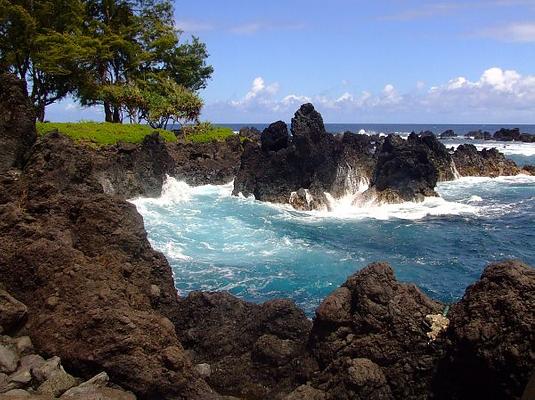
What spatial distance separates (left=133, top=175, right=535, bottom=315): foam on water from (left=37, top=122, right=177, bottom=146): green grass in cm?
509

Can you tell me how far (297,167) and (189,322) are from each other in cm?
2439

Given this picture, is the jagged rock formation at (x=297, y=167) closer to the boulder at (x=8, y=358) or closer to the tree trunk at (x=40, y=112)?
the tree trunk at (x=40, y=112)

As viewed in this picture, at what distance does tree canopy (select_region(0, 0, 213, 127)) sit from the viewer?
4231 centimetres

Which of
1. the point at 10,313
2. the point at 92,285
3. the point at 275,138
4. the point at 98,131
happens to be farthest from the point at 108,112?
the point at 10,313

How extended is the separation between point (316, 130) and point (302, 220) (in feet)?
29.9

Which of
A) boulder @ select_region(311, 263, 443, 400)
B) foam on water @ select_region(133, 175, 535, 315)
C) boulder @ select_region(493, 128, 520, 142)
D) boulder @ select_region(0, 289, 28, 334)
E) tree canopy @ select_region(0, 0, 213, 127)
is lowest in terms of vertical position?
foam on water @ select_region(133, 175, 535, 315)

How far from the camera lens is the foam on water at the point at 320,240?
767 inches

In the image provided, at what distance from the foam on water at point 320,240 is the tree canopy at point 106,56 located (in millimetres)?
13223

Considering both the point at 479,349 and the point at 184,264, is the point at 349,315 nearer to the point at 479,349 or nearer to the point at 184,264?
the point at 479,349

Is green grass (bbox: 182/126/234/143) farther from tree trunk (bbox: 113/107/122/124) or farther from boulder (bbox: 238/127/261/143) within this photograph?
tree trunk (bbox: 113/107/122/124)

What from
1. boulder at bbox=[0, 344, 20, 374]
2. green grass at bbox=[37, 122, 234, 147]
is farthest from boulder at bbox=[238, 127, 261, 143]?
boulder at bbox=[0, 344, 20, 374]

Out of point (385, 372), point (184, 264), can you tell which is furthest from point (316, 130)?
point (385, 372)

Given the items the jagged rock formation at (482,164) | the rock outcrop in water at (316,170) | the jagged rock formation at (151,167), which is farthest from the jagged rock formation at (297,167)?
the jagged rock formation at (482,164)

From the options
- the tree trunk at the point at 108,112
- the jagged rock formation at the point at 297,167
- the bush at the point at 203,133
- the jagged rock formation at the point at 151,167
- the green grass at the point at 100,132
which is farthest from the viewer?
the tree trunk at the point at 108,112
